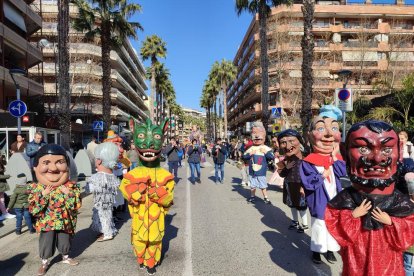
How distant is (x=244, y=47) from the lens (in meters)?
57.6

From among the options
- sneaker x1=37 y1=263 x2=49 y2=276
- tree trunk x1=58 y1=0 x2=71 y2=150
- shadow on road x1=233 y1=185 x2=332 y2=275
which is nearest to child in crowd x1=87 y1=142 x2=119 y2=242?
sneaker x1=37 y1=263 x2=49 y2=276

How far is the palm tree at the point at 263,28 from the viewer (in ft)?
53.0

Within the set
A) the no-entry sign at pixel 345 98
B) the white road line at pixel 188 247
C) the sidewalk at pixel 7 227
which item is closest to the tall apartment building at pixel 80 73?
the sidewalk at pixel 7 227

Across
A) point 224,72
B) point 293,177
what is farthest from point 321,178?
point 224,72

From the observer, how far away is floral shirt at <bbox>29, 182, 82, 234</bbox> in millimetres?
3967

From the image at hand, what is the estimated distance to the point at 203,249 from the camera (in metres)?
4.73

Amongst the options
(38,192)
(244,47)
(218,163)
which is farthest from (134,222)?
(244,47)

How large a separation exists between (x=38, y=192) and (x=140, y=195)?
1.32 m

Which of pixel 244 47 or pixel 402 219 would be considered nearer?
pixel 402 219

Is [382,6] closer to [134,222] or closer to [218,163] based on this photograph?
[218,163]

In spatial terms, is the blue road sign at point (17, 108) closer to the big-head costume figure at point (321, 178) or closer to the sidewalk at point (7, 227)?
the sidewalk at point (7, 227)

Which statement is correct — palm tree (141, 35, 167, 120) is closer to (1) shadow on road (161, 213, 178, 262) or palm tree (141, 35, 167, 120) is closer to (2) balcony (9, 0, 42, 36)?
(2) balcony (9, 0, 42, 36)

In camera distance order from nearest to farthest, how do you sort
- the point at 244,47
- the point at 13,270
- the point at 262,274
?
the point at 262,274 → the point at 13,270 → the point at 244,47

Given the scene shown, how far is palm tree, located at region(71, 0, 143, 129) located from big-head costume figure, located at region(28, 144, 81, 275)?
40.8 feet
